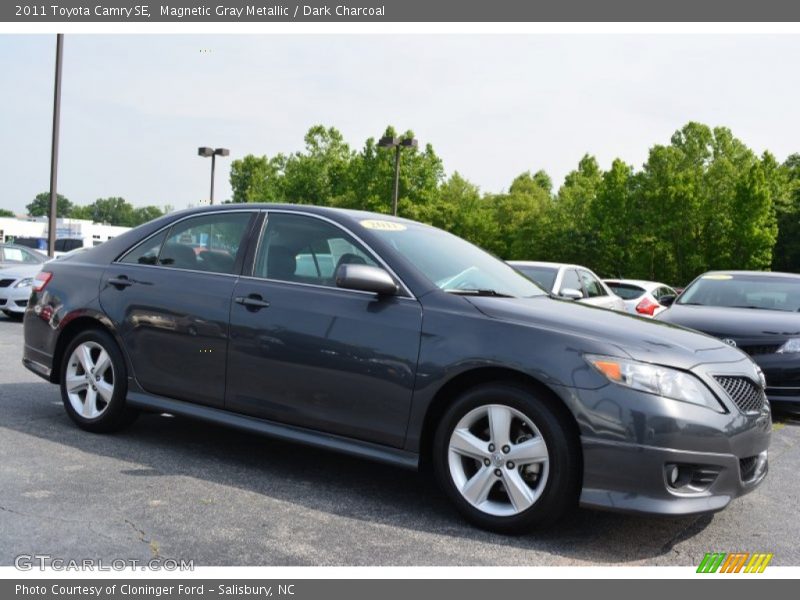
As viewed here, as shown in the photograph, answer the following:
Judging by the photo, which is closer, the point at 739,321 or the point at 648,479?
the point at 648,479

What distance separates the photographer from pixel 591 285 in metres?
12.5

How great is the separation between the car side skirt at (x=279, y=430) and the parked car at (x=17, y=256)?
1108cm

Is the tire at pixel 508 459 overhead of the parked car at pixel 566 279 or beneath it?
beneath

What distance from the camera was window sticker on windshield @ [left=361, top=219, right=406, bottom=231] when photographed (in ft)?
15.6

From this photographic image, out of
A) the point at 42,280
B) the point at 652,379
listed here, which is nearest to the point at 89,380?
the point at 42,280

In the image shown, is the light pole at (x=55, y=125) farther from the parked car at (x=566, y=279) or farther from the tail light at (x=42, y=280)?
the tail light at (x=42, y=280)

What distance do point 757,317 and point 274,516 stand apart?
596cm

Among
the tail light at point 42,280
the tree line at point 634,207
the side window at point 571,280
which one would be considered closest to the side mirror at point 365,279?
the tail light at point 42,280

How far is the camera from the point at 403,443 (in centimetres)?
417

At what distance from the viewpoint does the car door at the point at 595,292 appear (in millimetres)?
12117

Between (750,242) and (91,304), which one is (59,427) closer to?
(91,304)

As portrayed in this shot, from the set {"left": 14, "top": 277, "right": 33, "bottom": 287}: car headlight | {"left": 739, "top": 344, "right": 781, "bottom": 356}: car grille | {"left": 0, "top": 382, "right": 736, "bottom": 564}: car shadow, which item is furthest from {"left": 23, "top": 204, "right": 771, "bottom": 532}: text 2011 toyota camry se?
{"left": 14, "top": 277, "right": 33, "bottom": 287}: car headlight

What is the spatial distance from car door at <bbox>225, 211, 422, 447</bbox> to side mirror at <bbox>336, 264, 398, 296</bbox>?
95 mm

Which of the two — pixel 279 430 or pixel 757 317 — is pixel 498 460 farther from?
pixel 757 317
